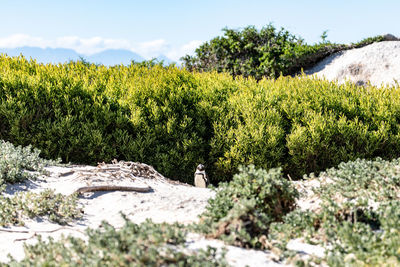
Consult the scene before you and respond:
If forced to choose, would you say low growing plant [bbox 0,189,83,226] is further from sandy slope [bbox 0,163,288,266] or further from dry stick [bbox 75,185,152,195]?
dry stick [bbox 75,185,152,195]

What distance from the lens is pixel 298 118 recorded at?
7.82 metres

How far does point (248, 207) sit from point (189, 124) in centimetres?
431

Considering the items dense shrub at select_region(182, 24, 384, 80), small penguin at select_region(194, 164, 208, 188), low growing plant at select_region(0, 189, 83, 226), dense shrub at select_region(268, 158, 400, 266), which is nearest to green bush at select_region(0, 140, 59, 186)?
low growing plant at select_region(0, 189, 83, 226)

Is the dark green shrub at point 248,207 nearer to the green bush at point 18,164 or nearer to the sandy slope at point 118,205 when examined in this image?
the sandy slope at point 118,205

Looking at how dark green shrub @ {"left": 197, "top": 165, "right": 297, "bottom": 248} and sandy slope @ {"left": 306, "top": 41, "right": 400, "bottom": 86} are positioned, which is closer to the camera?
dark green shrub @ {"left": 197, "top": 165, "right": 297, "bottom": 248}

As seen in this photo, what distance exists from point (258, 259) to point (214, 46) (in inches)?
471

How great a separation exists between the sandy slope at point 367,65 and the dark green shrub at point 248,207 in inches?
375

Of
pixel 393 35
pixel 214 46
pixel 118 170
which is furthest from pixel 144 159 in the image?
pixel 393 35

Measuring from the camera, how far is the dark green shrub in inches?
140

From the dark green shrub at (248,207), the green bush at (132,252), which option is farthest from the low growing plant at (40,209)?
the dark green shrub at (248,207)

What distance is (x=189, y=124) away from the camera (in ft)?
25.7

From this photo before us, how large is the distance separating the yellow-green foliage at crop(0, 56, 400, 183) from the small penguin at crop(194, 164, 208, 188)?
20.1 inches

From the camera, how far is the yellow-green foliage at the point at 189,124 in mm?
7633

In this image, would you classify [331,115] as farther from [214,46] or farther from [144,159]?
[214,46]
